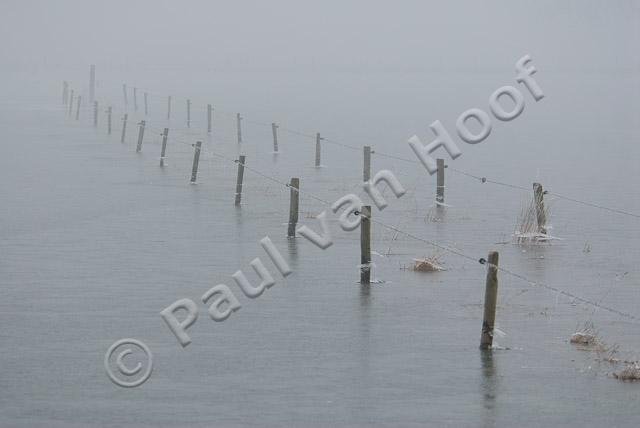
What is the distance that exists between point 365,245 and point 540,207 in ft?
26.4

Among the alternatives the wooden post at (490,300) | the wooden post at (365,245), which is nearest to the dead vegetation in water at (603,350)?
the wooden post at (490,300)

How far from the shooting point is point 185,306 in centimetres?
2494

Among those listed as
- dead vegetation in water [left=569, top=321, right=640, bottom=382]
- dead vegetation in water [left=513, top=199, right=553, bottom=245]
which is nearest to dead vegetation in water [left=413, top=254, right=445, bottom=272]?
dead vegetation in water [left=513, top=199, right=553, bottom=245]

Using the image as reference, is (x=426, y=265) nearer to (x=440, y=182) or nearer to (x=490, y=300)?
(x=490, y=300)

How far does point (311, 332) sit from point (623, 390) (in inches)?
213

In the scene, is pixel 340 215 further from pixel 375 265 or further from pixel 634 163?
pixel 634 163

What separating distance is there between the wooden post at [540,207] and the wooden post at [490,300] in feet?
35.7

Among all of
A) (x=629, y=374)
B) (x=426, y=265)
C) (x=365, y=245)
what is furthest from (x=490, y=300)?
(x=426, y=265)

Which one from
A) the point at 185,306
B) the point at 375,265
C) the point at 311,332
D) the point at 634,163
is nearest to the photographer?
the point at 311,332

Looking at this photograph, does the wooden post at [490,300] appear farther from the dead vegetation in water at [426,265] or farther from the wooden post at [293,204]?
the wooden post at [293,204]

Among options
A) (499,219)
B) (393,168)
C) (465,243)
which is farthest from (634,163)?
(465,243)

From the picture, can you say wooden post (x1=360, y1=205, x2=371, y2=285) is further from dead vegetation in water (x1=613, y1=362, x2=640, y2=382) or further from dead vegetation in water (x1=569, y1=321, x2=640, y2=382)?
dead vegetation in water (x1=613, y1=362, x2=640, y2=382)

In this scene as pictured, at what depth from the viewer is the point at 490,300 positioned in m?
20.4

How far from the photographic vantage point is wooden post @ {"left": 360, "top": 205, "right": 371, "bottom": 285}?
24.8m
